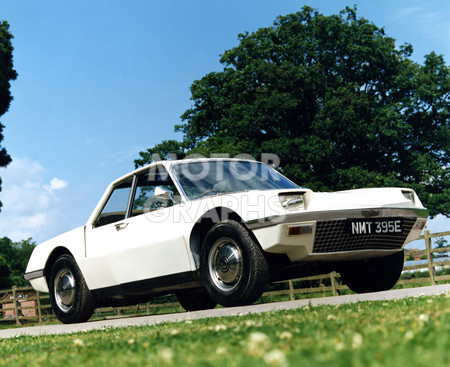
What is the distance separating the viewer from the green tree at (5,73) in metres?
29.6

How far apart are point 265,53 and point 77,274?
24.7m

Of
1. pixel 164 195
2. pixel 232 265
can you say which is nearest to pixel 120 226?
pixel 164 195

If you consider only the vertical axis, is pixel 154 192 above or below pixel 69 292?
above

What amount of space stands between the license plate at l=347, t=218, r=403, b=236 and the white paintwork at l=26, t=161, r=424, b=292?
0.16 meters

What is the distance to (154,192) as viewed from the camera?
22.6 feet

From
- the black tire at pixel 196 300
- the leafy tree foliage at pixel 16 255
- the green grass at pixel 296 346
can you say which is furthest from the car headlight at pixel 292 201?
the leafy tree foliage at pixel 16 255

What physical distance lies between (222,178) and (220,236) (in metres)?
1.11

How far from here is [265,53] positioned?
30.8 meters

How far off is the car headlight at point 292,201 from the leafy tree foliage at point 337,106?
21580mm

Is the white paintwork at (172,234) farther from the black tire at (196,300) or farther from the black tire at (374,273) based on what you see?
the black tire at (196,300)

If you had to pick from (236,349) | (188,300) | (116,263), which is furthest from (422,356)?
(188,300)

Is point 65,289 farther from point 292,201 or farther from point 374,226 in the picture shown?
point 374,226

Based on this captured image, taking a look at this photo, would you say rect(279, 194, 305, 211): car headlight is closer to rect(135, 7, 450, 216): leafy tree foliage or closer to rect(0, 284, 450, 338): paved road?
rect(0, 284, 450, 338): paved road

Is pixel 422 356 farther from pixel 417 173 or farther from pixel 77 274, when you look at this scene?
pixel 417 173
